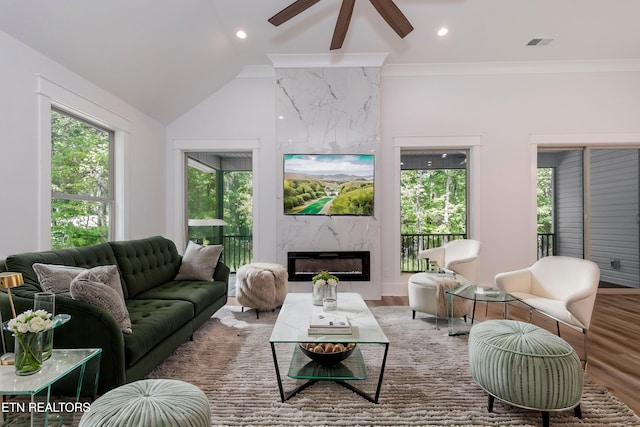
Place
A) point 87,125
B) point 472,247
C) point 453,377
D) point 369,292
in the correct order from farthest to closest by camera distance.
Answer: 1. point 369,292
2. point 472,247
3. point 87,125
4. point 453,377

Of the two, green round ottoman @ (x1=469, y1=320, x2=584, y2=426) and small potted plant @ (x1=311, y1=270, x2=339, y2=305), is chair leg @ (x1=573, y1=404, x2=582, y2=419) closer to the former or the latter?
green round ottoman @ (x1=469, y1=320, x2=584, y2=426)

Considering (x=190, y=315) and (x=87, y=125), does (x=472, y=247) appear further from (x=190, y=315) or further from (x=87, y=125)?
(x=87, y=125)

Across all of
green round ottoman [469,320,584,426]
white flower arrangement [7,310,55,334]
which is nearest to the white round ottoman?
white flower arrangement [7,310,55,334]

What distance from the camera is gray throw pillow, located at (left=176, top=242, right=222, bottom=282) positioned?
135 inches

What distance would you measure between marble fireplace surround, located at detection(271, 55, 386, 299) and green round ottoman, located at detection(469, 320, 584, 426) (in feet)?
8.77

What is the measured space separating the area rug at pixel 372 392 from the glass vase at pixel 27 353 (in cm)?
92

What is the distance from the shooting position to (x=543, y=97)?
15.1 feet

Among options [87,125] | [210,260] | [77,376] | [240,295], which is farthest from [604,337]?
[87,125]

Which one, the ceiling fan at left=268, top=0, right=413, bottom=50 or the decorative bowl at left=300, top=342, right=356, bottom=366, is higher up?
the ceiling fan at left=268, top=0, right=413, bottom=50

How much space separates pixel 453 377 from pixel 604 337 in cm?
196

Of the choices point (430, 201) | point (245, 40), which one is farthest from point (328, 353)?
point (245, 40)

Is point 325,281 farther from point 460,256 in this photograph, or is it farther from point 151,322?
point 460,256

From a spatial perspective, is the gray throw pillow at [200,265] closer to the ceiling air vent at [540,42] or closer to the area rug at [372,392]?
the area rug at [372,392]

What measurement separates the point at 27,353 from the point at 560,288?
3.91m
